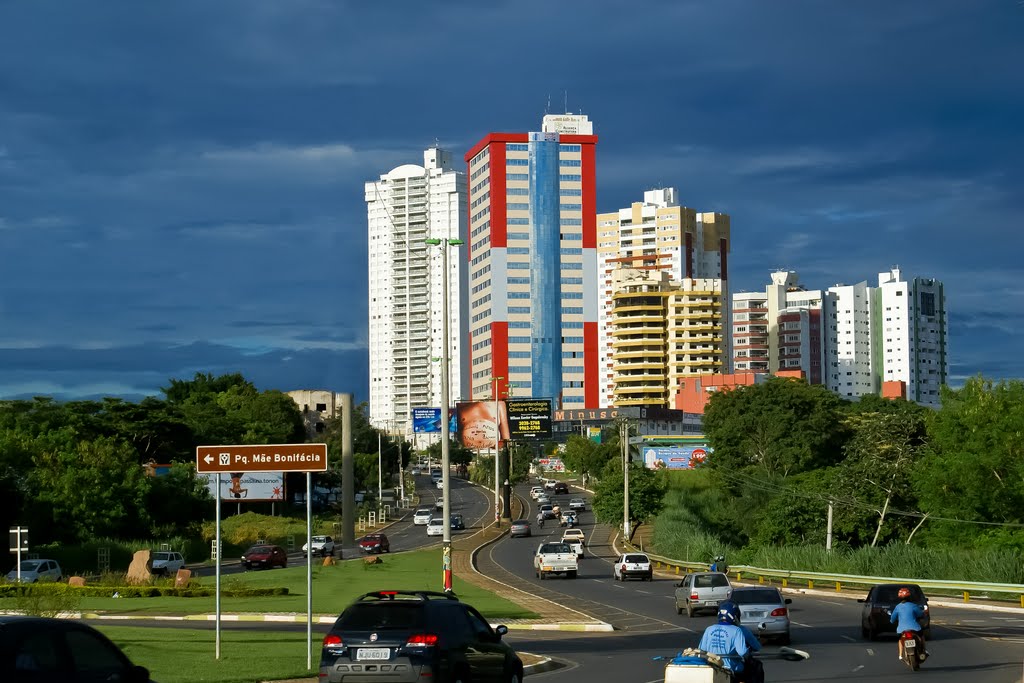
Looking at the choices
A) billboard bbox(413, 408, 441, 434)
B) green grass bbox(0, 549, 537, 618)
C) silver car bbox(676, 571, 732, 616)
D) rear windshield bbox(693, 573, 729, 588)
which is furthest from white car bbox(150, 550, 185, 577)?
billboard bbox(413, 408, 441, 434)

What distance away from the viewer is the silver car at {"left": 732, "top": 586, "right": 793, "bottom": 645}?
2973 cm

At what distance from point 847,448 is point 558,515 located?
131 feet

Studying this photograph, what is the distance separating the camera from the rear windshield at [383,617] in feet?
54.1

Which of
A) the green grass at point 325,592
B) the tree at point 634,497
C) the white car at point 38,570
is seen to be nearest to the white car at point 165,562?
the white car at point 38,570

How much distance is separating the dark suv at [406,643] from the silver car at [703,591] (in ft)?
70.2

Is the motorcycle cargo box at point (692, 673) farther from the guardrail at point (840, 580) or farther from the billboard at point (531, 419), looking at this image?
the billboard at point (531, 419)

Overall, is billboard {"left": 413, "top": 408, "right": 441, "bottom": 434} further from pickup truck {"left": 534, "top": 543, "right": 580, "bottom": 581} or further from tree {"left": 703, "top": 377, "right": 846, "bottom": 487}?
pickup truck {"left": 534, "top": 543, "right": 580, "bottom": 581}

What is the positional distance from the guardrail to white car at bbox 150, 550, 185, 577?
26.0 meters

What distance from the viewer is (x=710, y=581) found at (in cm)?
3862

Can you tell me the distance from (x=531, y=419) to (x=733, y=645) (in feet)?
376

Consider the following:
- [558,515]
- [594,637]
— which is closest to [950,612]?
[594,637]

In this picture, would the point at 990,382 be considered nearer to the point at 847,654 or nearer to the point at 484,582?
the point at 484,582

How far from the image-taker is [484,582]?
2169 inches

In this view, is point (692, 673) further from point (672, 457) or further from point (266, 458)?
point (672, 457)
